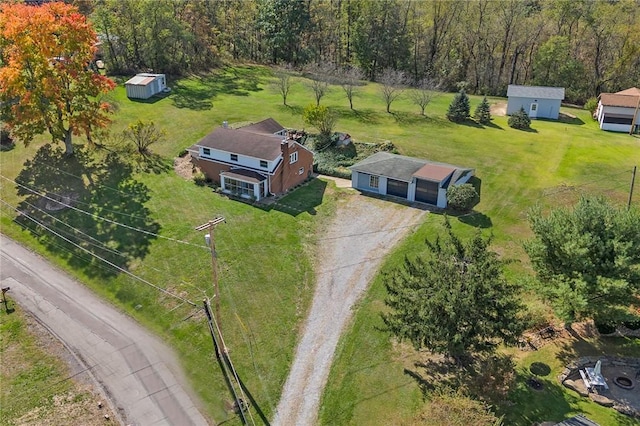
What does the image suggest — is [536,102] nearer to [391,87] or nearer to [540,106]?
[540,106]

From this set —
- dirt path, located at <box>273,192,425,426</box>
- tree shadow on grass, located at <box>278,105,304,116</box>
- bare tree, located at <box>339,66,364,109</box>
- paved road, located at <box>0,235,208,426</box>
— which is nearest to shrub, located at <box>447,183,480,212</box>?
dirt path, located at <box>273,192,425,426</box>

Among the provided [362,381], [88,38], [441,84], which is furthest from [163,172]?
[441,84]

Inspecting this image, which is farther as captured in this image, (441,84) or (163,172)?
(441,84)

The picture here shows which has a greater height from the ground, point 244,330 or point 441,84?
point 441,84

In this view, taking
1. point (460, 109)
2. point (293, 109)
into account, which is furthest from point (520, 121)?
point (293, 109)

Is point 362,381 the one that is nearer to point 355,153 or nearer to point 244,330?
point 244,330

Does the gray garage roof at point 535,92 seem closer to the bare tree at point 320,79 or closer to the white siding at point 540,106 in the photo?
the white siding at point 540,106

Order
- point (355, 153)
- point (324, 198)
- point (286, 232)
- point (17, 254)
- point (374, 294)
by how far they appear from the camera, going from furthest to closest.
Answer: point (355, 153)
point (324, 198)
point (286, 232)
point (17, 254)
point (374, 294)
